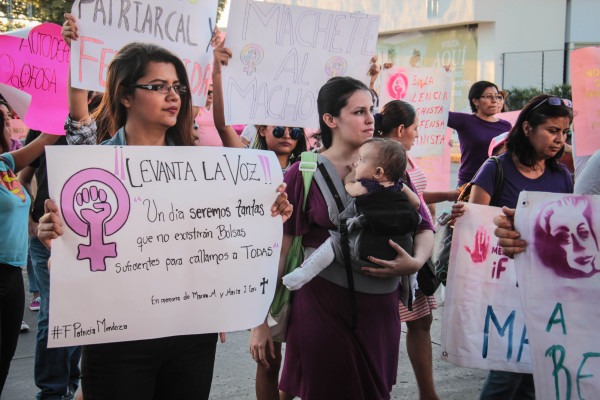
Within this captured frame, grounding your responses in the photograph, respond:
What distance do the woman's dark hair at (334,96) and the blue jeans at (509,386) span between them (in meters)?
1.43

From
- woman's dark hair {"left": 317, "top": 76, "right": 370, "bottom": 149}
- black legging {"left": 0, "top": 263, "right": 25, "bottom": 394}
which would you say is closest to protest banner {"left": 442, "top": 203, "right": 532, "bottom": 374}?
woman's dark hair {"left": 317, "top": 76, "right": 370, "bottom": 149}

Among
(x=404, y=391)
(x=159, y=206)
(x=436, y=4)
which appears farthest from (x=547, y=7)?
(x=159, y=206)

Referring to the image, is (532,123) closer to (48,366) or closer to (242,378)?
(242,378)

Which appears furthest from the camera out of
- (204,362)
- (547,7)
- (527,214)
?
(547,7)

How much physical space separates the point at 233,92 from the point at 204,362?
1787 millimetres

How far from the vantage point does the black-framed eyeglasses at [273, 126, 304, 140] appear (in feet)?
14.0

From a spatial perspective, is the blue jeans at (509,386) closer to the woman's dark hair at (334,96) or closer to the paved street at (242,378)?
the paved street at (242,378)

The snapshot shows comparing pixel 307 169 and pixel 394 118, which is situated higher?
pixel 394 118

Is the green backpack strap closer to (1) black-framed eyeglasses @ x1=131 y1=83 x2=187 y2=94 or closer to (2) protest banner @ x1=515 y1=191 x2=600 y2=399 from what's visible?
(1) black-framed eyeglasses @ x1=131 y1=83 x2=187 y2=94

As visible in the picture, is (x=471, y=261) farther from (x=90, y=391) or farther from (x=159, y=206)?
(x=90, y=391)

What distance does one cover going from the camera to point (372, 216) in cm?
276

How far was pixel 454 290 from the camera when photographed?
3.23m

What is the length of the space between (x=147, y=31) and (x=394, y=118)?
5.25ft

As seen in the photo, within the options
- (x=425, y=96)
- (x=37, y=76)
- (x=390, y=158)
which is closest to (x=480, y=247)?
(x=390, y=158)
